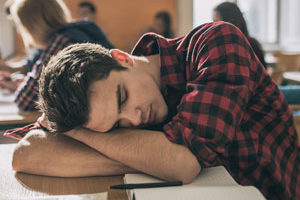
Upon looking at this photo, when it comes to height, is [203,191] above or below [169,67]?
below

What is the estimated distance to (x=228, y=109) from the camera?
41.1 inches

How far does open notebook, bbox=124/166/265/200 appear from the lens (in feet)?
2.77

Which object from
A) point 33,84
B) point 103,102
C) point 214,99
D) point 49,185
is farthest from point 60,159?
point 33,84

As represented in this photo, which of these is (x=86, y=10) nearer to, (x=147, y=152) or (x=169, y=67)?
(x=169, y=67)

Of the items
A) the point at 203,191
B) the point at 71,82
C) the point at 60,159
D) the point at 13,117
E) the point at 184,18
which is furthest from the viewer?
the point at 184,18

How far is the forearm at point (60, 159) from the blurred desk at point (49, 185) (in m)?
0.02

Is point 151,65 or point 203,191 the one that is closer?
point 203,191

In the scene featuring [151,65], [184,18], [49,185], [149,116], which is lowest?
[184,18]

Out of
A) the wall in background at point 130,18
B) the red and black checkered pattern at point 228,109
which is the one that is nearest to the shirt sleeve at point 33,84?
the red and black checkered pattern at point 228,109

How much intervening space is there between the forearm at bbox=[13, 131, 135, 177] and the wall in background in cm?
682

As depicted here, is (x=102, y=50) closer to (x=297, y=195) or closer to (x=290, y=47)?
(x=297, y=195)

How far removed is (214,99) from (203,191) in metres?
0.26

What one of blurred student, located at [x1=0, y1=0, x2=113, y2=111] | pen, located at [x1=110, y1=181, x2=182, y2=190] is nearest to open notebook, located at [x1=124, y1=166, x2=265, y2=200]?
pen, located at [x1=110, y1=181, x2=182, y2=190]

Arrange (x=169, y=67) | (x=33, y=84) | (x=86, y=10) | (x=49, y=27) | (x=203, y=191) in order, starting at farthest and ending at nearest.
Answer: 1. (x=86, y=10)
2. (x=49, y=27)
3. (x=33, y=84)
4. (x=169, y=67)
5. (x=203, y=191)
